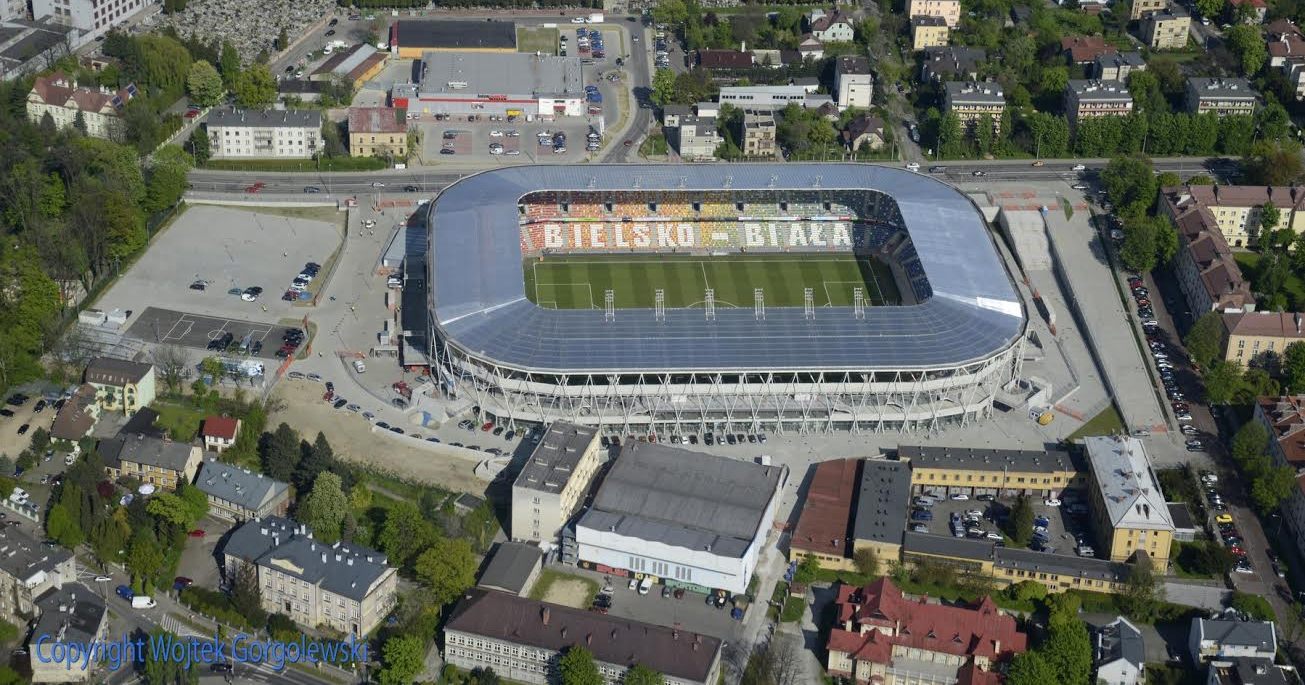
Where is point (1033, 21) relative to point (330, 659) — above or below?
above

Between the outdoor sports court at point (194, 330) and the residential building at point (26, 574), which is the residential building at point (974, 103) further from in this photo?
the residential building at point (26, 574)

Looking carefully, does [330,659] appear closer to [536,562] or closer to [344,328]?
[536,562]

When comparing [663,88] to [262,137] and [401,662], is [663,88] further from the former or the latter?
[401,662]

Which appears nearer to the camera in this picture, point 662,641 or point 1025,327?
point 662,641

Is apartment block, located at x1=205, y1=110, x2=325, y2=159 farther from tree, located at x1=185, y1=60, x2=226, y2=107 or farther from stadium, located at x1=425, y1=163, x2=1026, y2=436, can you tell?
stadium, located at x1=425, y1=163, x2=1026, y2=436

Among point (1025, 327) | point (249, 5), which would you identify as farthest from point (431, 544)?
point (249, 5)

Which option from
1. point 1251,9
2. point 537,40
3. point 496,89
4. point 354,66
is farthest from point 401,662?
point 1251,9

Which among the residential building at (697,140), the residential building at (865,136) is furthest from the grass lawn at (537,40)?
the residential building at (865,136)
